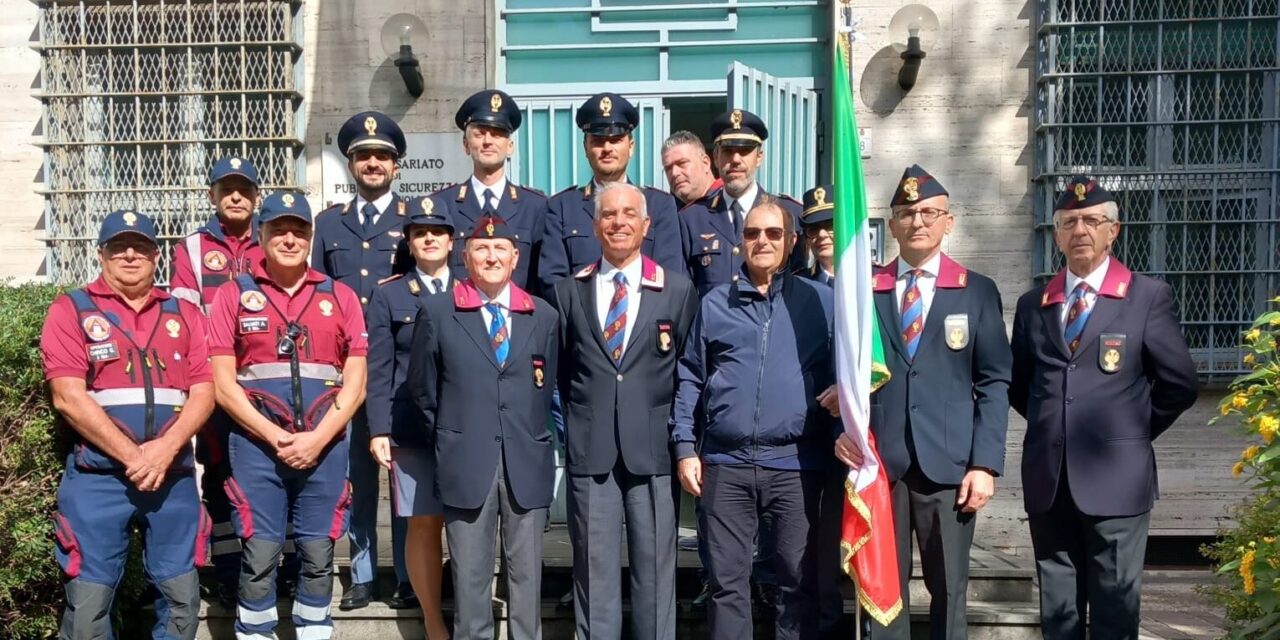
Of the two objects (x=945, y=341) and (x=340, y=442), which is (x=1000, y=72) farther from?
(x=340, y=442)

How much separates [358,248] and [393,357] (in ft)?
2.25

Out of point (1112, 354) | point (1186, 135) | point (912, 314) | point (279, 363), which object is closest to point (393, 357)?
point (279, 363)

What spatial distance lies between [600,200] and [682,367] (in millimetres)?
699

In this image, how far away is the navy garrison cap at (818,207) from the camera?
4.79 m

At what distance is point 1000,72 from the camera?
22.5 ft

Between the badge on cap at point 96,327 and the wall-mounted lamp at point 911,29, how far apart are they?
468cm

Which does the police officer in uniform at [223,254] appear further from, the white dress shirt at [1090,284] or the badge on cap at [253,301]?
the white dress shirt at [1090,284]

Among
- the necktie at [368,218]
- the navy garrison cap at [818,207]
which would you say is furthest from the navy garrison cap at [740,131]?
the necktie at [368,218]

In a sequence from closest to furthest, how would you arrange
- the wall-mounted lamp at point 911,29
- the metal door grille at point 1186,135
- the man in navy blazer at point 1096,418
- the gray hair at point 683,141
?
1. the man in navy blazer at point 1096,418
2. the gray hair at point 683,141
3. the metal door grille at point 1186,135
4. the wall-mounted lamp at point 911,29

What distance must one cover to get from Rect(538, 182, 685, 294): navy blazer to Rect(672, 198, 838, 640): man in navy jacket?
69 cm

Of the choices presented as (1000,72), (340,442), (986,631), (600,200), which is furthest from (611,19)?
(986,631)

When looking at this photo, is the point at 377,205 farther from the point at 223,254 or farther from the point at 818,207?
the point at 818,207

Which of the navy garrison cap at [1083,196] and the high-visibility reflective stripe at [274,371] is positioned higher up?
the navy garrison cap at [1083,196]

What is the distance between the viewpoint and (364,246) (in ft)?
16.4
